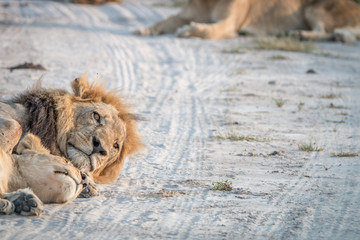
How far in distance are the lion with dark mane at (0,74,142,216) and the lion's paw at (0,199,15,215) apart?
48 centimetres

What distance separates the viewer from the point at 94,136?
4129 mm

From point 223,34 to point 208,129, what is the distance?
267 inches

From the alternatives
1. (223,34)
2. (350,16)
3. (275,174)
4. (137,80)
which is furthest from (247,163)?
(350,16)

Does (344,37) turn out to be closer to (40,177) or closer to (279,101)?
(279,101)

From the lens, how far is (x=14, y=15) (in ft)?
46.2

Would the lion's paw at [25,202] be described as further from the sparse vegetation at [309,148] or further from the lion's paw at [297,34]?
the lion's paw at [297,34]

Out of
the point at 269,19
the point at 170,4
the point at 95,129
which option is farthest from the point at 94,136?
the point at 170,4

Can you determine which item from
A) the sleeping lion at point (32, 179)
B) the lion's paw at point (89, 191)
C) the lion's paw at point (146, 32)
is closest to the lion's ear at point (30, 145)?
the sleeping lion at point (32, 179)

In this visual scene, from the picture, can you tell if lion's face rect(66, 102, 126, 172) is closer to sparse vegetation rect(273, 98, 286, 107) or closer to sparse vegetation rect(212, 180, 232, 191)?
sparse vegetation rect(212, 180, 232, 191)

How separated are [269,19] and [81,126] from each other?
33.2 feet

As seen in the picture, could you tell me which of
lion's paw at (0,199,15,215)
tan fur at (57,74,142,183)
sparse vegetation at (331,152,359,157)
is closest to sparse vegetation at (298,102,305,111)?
sparse vegetation at (331,152,359,157)

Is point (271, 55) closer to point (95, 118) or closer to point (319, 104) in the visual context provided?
point (319, 104)

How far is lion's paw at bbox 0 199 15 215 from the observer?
10.5 feet

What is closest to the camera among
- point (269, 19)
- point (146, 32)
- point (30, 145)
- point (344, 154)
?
point (30, 145)
